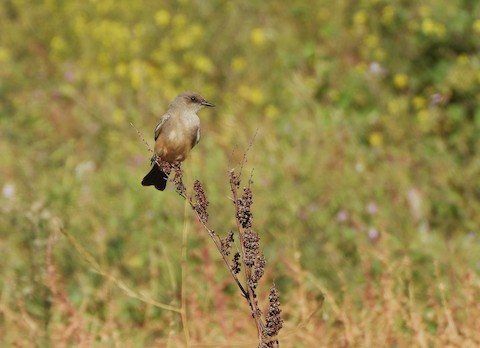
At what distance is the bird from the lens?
288 centimetres

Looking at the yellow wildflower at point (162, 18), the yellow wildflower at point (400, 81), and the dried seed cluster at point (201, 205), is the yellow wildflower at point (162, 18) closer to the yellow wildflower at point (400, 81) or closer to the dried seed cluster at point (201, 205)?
the yellow wildflower at point (400, 81)

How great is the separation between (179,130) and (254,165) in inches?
110

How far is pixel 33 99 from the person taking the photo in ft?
24.8

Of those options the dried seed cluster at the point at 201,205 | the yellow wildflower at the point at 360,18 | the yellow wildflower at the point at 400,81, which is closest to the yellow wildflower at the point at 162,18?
the yellow wildflower at the point at 360,18

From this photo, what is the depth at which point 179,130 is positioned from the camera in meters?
2.94

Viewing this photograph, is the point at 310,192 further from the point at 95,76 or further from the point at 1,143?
the point at 95,76

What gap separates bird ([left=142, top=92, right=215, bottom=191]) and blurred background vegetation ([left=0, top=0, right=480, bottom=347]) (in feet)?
0.56

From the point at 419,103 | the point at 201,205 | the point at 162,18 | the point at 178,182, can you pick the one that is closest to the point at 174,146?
the point at 178,182

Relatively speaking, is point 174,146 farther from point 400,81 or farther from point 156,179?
point 400,81

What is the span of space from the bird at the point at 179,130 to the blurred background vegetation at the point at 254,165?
170 millimetres

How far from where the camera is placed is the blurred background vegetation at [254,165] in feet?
12.8

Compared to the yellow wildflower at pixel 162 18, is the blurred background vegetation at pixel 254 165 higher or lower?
lower

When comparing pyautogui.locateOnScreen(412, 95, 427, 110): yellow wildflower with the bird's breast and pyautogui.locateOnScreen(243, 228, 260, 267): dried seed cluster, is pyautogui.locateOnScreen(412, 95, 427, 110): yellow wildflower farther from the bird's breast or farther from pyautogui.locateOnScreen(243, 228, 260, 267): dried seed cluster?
pyautogui.locateOnScreen(243, 228, 260, 267): dried seed cluster

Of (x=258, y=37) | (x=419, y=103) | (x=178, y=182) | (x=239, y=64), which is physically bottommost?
(x=178, y=182)
